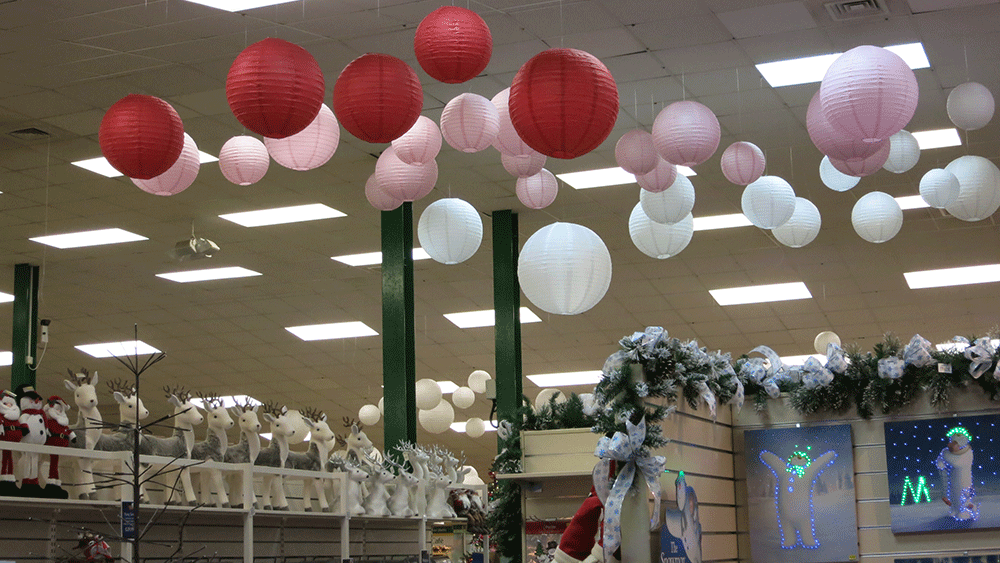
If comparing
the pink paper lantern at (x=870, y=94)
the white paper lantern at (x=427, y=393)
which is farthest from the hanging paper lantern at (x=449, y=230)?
the white paper lantern at (x=427, y=393)

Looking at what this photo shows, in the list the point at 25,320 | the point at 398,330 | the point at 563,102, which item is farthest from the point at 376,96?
the point at 25,320

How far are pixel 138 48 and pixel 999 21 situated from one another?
21.0 feet

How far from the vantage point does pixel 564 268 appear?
6.59 metres

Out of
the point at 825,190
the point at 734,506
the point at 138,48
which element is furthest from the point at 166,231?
the point at 734,506

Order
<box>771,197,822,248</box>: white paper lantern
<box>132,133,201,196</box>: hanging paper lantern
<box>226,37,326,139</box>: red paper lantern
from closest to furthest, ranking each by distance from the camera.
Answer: <box>226,37,326,139</box>: red paper lantern
<box>132,133,201,196</box>: hanging paper lantern
<box>771,197,822,248</box>: white paper lantern

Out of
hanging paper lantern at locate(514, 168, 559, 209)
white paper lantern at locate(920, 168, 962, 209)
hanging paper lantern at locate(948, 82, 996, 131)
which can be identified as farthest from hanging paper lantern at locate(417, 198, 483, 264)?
hanging paper lantern at locate(948, 82, 996, 131)

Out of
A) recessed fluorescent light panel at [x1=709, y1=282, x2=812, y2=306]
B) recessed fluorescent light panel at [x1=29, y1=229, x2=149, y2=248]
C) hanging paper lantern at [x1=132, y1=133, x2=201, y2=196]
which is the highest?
recessed fluorescent light panel at [x1=29, y1=229, x2=149, y2=248]

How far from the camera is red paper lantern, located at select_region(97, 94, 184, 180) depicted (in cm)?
573

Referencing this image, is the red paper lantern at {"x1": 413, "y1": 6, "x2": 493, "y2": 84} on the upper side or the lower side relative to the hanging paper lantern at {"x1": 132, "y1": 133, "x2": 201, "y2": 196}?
upper

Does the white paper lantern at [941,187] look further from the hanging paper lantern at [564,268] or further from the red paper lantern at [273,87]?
the red paper lantern at [273,87]

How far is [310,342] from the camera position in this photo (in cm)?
1781

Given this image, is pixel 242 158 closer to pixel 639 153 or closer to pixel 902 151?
pixel 639 153

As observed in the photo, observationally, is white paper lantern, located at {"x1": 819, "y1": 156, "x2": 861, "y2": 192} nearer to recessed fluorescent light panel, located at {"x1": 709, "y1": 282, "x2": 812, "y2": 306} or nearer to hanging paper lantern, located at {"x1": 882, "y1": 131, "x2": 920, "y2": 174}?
hanging paper lantern, located at {"x1": 882, "y1": 131, "x2": 920, "y2": 174}

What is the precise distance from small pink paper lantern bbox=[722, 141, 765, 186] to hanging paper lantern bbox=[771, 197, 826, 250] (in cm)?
111
